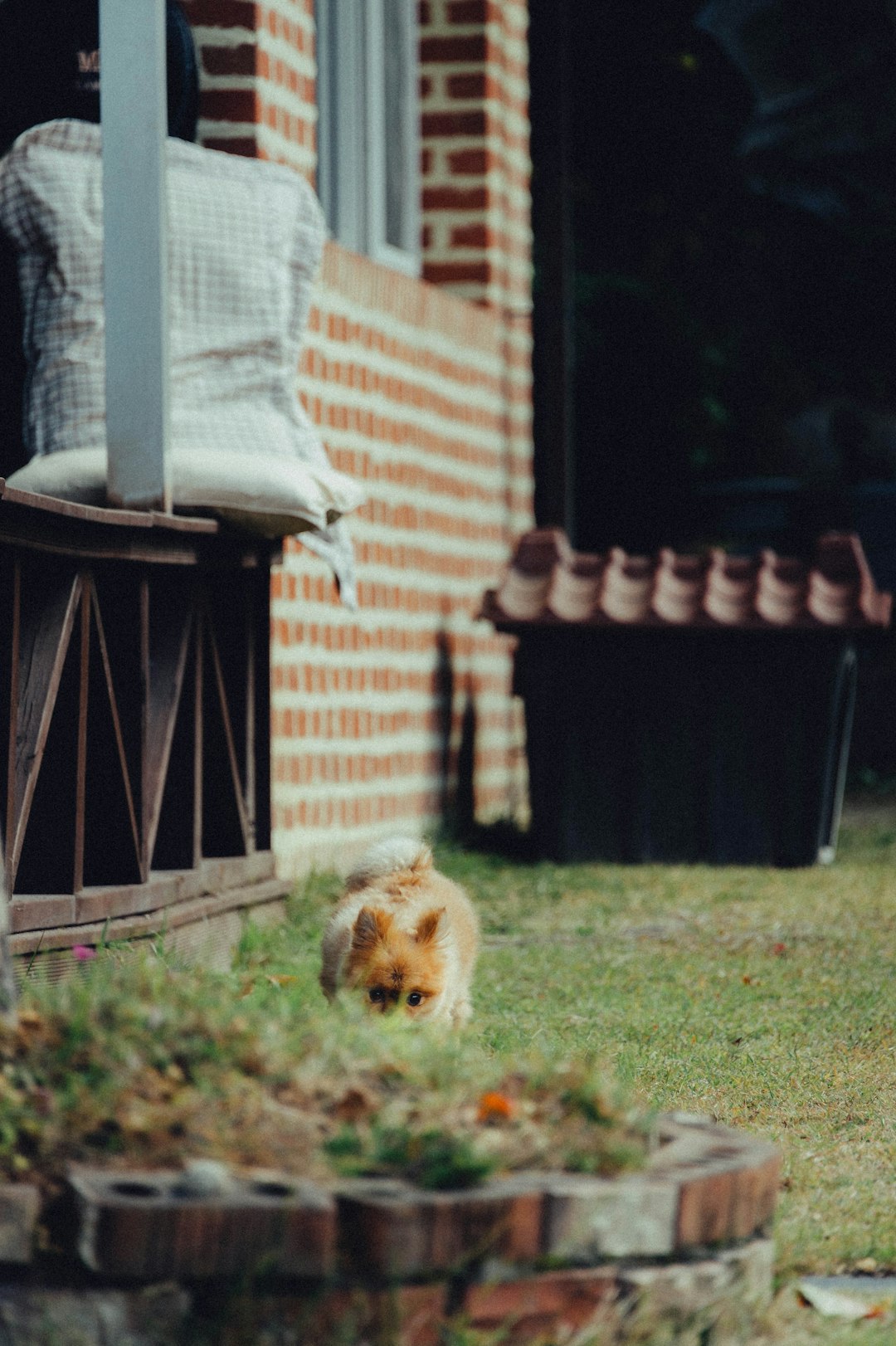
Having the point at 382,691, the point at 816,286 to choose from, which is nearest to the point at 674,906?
the point at 382,691

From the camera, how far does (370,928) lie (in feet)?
14.0

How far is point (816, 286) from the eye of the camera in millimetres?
17219

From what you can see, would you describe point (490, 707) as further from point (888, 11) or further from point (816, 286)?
point (816, 286)

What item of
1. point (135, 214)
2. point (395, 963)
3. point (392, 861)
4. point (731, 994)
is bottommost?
point (731, 994)

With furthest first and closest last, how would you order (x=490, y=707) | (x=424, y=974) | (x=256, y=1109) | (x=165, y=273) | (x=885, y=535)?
(x=885, y=535), (x=490, y=707), (x=165, y=273), (x=424, y=974), (x=256, y=1109)

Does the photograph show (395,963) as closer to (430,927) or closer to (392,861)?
(430,927)

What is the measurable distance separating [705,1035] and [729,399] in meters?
12.4

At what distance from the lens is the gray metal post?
15.9 feet

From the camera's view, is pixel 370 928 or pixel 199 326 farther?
pixel 199 326

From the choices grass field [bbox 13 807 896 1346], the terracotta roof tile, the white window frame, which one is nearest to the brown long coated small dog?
grass field [bbox 13 807 896 1346]

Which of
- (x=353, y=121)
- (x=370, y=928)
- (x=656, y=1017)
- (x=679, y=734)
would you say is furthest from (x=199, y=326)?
(x=679, y=734)

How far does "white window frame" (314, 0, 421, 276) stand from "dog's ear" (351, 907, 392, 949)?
4.18 meters

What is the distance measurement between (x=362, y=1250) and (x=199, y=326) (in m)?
3.88

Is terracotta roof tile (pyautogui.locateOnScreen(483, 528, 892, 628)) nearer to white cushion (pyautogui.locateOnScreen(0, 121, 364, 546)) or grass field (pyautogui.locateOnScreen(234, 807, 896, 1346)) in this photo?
grass field (pyautogui.locateOnScreen(234, 807, 896, 1346))
